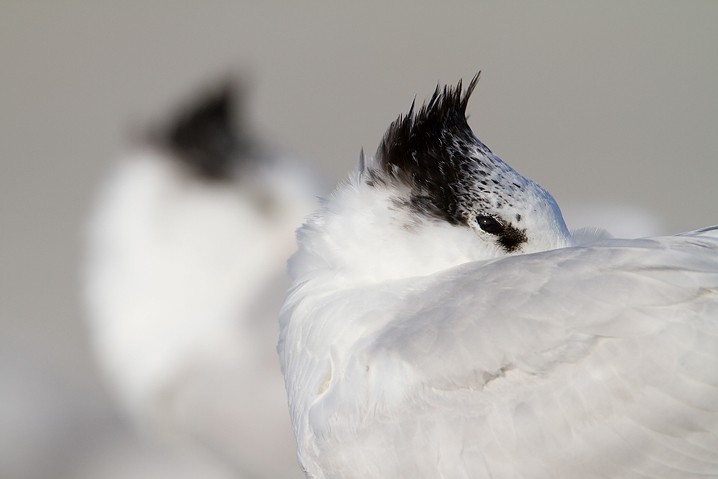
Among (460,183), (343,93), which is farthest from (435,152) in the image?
(343,93)

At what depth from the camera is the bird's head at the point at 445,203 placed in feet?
5.98

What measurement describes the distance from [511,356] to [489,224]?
0.99ft

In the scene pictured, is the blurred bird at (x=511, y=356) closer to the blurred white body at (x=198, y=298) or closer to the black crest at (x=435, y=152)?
the black crest at (x=435, y=152)

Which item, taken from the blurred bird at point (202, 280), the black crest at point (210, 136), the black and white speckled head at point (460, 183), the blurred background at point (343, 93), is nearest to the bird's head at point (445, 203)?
the black and white speckled head at point (460, 183)

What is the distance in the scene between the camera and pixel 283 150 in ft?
11.4

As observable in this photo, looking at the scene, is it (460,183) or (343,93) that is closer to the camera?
(460,183)

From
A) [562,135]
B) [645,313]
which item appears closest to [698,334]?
[645,313]

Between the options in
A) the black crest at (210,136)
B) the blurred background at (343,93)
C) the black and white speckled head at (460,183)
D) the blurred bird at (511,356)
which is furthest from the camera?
the blurred background at (343,93)

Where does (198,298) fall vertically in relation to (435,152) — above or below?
below

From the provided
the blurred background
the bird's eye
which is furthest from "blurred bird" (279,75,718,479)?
the blurred background

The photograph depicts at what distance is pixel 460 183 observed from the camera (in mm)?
1828

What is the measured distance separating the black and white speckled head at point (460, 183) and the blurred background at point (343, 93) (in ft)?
5.93

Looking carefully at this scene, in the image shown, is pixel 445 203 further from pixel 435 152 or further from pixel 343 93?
pixel 343 93

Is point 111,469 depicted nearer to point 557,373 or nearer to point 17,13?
point 557,373
